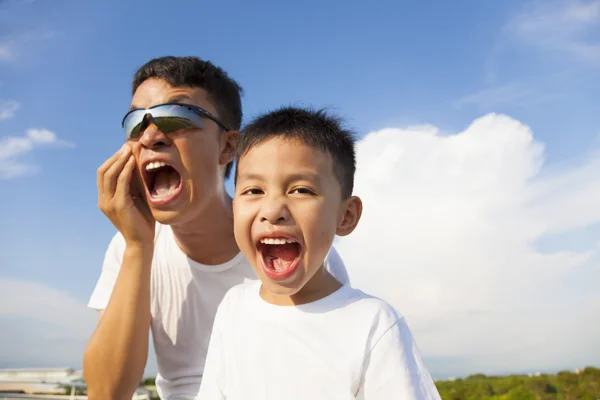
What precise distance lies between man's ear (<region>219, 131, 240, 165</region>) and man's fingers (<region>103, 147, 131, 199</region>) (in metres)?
0.69

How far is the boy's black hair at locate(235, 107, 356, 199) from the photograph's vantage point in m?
2.78

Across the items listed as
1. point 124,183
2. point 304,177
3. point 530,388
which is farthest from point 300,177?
point 530,388

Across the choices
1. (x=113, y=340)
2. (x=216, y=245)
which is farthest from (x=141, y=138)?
(x=113, y=340)

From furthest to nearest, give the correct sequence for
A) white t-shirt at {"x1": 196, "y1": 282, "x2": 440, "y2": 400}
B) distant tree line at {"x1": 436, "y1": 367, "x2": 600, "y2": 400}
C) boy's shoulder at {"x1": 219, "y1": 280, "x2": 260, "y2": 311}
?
distant tree line at {"x1": 436, "y1": 367, "x2": 600, "y2": 400} < boy's shoulder at {"x1": 219, "y1": 280, "x2": 260, "y2": 311} < white t-shirt at {"x1": 196, "y1": 282, "x2": 440, "y2": 400}

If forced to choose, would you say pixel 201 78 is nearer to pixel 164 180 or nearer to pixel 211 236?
pixel 164 180

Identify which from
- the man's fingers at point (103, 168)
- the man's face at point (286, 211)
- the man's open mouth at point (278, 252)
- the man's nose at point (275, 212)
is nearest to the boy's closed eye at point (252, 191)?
the man's face at point (286, 211)

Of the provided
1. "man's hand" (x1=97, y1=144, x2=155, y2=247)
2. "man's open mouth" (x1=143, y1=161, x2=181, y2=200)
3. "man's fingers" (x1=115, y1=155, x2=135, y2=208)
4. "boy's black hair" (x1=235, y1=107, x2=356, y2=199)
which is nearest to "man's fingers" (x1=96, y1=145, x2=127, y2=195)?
"man's hand" (x1=97, y1=144, x2=155, y2=247)

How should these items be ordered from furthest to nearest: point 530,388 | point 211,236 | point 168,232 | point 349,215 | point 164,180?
point 530,388 < point 168,232 < point 211,236 < point 164,180 < point 349,215

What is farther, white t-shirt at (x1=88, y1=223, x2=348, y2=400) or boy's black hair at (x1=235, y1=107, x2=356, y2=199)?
white t-shirt at (x1=88, y1=223, x2=348, y2=400)

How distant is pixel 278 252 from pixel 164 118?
1.73 metres

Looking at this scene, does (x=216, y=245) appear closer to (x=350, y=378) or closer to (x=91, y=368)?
(x=91, y=368)

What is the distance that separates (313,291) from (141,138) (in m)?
1.92

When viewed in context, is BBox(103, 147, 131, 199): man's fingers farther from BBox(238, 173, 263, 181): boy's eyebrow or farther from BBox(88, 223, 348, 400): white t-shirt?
BBox(238, 173, 263, 181): boy's eyebrow

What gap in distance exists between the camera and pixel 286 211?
2.63 metres
